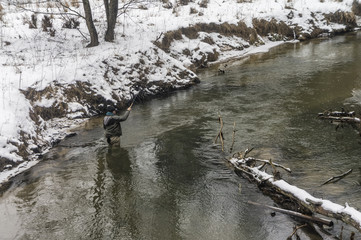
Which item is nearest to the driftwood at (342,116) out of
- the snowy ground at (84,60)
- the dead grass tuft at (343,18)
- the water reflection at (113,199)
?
the water reflection at (113,199)

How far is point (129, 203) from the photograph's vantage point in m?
5.82

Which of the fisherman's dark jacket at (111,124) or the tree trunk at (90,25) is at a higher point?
the tree trunk at (90,25)

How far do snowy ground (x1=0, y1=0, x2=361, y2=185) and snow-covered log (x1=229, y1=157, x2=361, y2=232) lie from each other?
17.2ft

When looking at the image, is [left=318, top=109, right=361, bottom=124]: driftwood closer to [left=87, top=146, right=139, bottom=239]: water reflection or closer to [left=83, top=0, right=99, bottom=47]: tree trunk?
[left=87, top=146, right=139, bottom=239]: water reflection

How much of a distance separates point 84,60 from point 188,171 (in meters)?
7.75

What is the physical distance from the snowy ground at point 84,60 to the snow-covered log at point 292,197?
524 centimetres

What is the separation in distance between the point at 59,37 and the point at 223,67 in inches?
335

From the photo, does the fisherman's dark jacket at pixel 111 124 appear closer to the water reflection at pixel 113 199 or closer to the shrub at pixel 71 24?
the water reflection at pixel 113 199

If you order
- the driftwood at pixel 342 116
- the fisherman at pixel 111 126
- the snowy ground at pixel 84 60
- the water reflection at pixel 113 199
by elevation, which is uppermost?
the snowy ground at pixel 84 60

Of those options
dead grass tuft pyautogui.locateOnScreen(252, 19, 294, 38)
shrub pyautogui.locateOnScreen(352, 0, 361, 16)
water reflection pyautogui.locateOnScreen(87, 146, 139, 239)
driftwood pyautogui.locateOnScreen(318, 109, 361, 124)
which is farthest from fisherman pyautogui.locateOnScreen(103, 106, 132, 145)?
shrub pyautogui.locateOnScreen(352, 0, 361, 16)

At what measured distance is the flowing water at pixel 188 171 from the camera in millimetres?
5145

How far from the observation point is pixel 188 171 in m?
6.84

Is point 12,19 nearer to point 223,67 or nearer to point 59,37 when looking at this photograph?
point 59,37

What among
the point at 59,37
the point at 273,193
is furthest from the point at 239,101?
the point at 59,37
